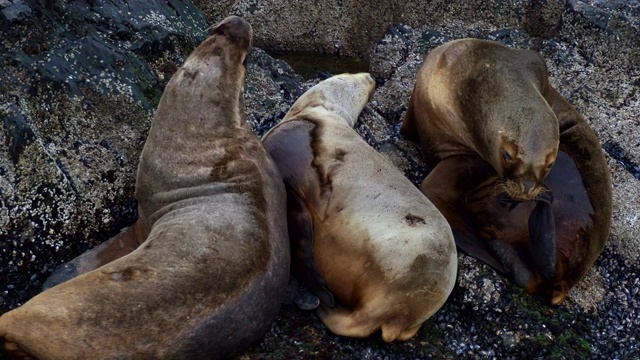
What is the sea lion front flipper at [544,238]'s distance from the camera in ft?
17.8

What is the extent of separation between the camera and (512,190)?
5.31m

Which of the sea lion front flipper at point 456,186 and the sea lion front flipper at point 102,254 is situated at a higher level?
the sea lion front flipper at point 102,254

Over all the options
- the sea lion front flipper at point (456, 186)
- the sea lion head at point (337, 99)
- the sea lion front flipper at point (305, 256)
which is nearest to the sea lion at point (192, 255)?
the sea lion front flipper at point (305, 256)

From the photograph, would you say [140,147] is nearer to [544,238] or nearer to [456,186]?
[456,186]

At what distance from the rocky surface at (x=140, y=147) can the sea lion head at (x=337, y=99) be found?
0.20 meters

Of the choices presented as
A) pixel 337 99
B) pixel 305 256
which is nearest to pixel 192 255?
pixel 305 256

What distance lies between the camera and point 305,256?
4914mm

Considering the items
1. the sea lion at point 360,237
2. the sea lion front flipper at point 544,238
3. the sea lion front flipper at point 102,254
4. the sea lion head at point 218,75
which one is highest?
the sea lion head at point 218,75

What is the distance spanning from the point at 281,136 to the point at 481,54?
5.07 feet

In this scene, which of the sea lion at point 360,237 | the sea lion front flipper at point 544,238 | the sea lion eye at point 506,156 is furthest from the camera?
the sea lion front flipper at point 544,238

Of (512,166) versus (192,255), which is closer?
(192,255)

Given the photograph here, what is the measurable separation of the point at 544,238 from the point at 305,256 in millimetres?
1594

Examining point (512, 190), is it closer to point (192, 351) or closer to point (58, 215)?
point (192, 351)

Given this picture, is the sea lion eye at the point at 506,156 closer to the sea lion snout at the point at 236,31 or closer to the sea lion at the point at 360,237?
the sea lion at the point at 360,237
